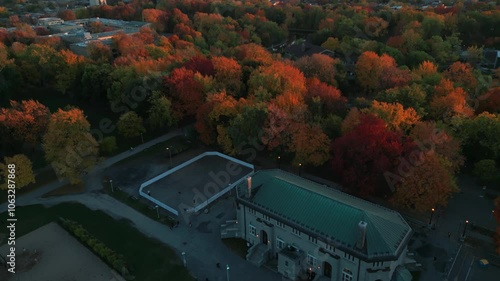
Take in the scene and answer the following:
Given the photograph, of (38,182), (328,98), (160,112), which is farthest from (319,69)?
(38,182)

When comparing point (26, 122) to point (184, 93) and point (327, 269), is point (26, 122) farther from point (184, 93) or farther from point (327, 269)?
point (327, 269)

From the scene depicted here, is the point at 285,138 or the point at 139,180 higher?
the point at 285,138

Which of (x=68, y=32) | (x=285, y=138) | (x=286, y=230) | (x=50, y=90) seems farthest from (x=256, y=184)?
(x=68, y=32)

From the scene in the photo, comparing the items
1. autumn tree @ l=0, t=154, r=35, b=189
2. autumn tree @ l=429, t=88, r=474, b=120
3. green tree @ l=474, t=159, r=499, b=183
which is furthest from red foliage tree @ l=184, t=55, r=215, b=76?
green tree @ l=474, t=159, r=499, b=183

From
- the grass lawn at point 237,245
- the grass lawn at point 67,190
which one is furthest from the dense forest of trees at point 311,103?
the grass lawn at point 237,245

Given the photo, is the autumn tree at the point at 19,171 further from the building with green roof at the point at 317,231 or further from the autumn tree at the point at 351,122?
the autumn tree at the point at 351,122

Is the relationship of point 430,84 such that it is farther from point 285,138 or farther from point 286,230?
point 286,230
